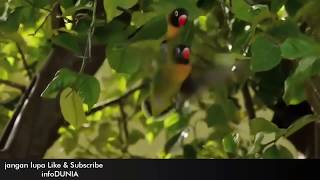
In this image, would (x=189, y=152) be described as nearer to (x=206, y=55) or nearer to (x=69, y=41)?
(x=206, y=55)

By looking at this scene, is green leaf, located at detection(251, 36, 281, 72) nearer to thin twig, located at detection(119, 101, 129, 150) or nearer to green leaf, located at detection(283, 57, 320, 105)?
green leaf, located at detection(283, 57, 320, 105)

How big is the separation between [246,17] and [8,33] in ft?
0.77

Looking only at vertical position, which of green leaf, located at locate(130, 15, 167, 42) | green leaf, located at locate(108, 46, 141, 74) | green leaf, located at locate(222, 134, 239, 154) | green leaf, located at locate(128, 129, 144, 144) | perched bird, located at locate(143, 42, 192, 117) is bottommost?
green leaf, located at locate(128, 129, 144, 144)

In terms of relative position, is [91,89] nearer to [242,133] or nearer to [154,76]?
[154,76]

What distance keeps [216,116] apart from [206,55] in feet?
0.64

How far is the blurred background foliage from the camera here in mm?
523

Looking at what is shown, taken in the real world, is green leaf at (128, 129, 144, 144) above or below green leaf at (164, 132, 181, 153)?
below

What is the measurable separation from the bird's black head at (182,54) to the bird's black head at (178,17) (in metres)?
0.03

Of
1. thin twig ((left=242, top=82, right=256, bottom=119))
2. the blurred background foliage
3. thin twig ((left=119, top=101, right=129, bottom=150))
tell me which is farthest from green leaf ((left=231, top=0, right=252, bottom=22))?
thin twig ((left=119, top=101, right=129, bottom=150))

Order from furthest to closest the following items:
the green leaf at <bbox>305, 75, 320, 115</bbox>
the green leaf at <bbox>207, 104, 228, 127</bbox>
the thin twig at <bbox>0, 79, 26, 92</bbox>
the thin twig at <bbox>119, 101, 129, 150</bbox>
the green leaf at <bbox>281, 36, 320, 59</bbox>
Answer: the thin twig at <bbox>119, 101, 129, 150</bbox> → the thin twig at <bbox>0, 79, 26, 92</bbox> → the green leaf at <bbox>207, 104, 228, 127</bbox> → the green leaf at <bbox>305, 75, 320, 115</bbox> → the green leaf at <bbox>281, 36, 320, 59</bbox>

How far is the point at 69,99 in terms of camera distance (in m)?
0.52

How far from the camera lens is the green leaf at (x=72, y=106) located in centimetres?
52

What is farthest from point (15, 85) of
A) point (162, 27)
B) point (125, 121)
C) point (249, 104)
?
point (162, 27)

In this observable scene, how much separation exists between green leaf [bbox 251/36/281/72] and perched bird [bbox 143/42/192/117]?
0.28ft
